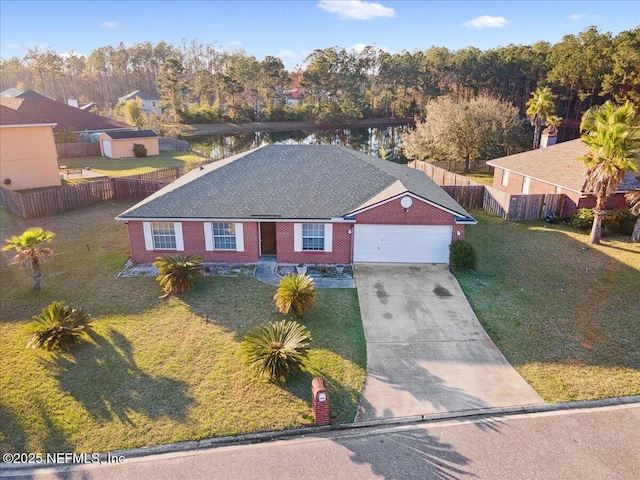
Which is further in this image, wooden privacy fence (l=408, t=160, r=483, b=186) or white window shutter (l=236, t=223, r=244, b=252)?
wooden privacy fence (l=408, t=160, r=483, b=186)

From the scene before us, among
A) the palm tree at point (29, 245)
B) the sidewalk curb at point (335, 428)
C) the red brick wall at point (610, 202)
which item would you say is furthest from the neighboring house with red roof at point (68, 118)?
the sidewalk curb at point (335, 428)

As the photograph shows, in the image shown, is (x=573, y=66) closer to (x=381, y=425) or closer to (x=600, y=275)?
(x=600, y=275)

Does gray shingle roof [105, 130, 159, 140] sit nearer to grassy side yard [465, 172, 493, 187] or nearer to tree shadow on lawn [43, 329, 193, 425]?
grassy side yard [465, 172, 493, 187]

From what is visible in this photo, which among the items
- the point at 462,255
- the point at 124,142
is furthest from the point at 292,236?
the point at 124,142

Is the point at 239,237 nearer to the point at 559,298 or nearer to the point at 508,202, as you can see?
the point at 559,298

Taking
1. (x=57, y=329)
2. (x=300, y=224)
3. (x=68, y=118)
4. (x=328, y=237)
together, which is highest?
(x=68, y=118)

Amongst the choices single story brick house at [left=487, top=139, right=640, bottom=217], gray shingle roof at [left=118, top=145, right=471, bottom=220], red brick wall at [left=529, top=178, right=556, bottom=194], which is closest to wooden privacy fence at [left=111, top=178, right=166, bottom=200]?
gray shingle roof at [left=118, top=145, right=471, bottom=220]
